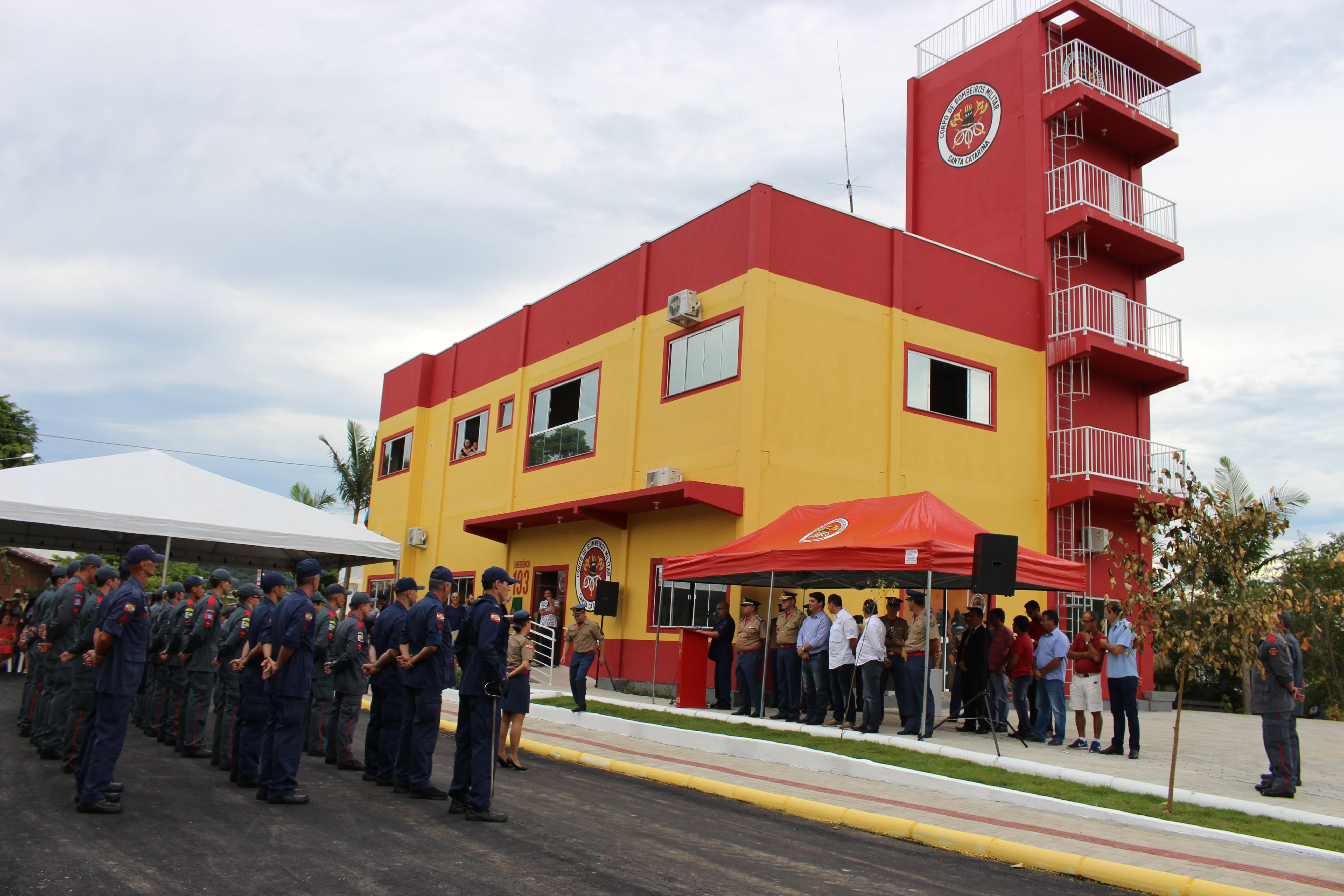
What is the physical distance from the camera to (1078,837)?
7.36 metres

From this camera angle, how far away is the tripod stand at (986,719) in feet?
36.1

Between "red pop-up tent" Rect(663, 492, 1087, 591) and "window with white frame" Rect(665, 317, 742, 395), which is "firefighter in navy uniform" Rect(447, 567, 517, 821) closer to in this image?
"red pop-up tent" Rect(663, 492, 1087, 591)

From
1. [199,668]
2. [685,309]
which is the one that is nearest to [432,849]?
Answer: [199,668]

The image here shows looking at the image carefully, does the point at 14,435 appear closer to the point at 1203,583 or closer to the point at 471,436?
the point at 471,436

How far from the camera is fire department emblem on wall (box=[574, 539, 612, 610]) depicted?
20141 millimetres

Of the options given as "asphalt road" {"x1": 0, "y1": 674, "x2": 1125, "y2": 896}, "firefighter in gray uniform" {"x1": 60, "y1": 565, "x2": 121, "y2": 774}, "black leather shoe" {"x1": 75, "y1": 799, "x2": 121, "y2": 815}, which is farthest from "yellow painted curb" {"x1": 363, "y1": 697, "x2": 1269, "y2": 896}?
"firefighter in gray uniform" {"x1": 60, "y1": 565, "x2": 121, "y2": 774}

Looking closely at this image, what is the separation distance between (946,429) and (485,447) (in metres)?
12.6

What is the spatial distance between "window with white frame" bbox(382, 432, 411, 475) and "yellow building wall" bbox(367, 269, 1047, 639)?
26.3 ft

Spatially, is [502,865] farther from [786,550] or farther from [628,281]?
[628,281]

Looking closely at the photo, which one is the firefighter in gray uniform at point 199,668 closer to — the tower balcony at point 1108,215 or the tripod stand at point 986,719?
the tripod stand at point 986,719

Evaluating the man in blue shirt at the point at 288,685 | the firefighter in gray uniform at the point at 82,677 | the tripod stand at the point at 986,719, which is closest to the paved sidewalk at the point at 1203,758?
the tripod stand at the point at 986,719

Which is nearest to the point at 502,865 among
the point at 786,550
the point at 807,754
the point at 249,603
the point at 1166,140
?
the point at 249,603

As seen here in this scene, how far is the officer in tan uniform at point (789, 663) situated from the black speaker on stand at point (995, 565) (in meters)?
3.75

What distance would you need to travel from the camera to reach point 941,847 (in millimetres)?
7281
